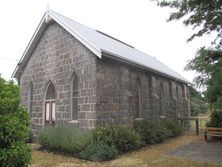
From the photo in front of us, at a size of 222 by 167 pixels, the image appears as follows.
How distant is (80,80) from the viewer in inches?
562

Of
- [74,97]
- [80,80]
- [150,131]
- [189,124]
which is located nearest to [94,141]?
[74,97]

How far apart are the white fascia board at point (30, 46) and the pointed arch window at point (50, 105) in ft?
12.1

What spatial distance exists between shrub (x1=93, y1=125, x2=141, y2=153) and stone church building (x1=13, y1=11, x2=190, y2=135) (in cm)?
82

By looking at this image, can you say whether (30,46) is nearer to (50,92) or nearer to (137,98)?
(50,92)

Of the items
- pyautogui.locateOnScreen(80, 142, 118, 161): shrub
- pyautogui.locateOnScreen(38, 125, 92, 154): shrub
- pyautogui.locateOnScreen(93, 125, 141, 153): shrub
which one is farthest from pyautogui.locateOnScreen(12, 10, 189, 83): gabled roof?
pyautogui.locateOnScreen(80, 142, 118, 161): shrub

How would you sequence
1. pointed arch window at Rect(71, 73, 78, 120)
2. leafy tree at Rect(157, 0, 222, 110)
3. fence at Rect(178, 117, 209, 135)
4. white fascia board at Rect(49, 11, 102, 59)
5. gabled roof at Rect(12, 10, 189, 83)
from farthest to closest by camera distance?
fence at Rect(178, 117, 209, 135)
pointed arch window at Rect(71, 73, 78, 120)
gabled roof at Rect(12, 10, 189, 83)
white fascia board at Rect(49, 11, 102, 59)
leafy tree at Rect(157, 0, 222, 110)

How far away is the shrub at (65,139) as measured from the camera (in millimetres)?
12039

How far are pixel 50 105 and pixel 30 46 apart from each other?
16.6ft

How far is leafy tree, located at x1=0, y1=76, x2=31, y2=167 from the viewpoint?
6508 millimetres

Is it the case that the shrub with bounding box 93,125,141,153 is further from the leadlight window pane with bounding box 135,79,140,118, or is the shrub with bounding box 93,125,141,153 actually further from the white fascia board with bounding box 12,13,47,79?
the white fascia board with bounding box 12,13,47,79

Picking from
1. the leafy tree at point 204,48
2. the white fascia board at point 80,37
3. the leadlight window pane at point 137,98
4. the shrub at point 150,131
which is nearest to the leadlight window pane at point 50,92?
the white fascia board at point 80,37

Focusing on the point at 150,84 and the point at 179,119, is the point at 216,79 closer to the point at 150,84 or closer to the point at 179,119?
the point at 150,84

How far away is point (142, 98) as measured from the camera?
17.7 metres

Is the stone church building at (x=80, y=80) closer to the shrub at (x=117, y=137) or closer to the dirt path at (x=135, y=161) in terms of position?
the shrub at (x=117, y=137)
